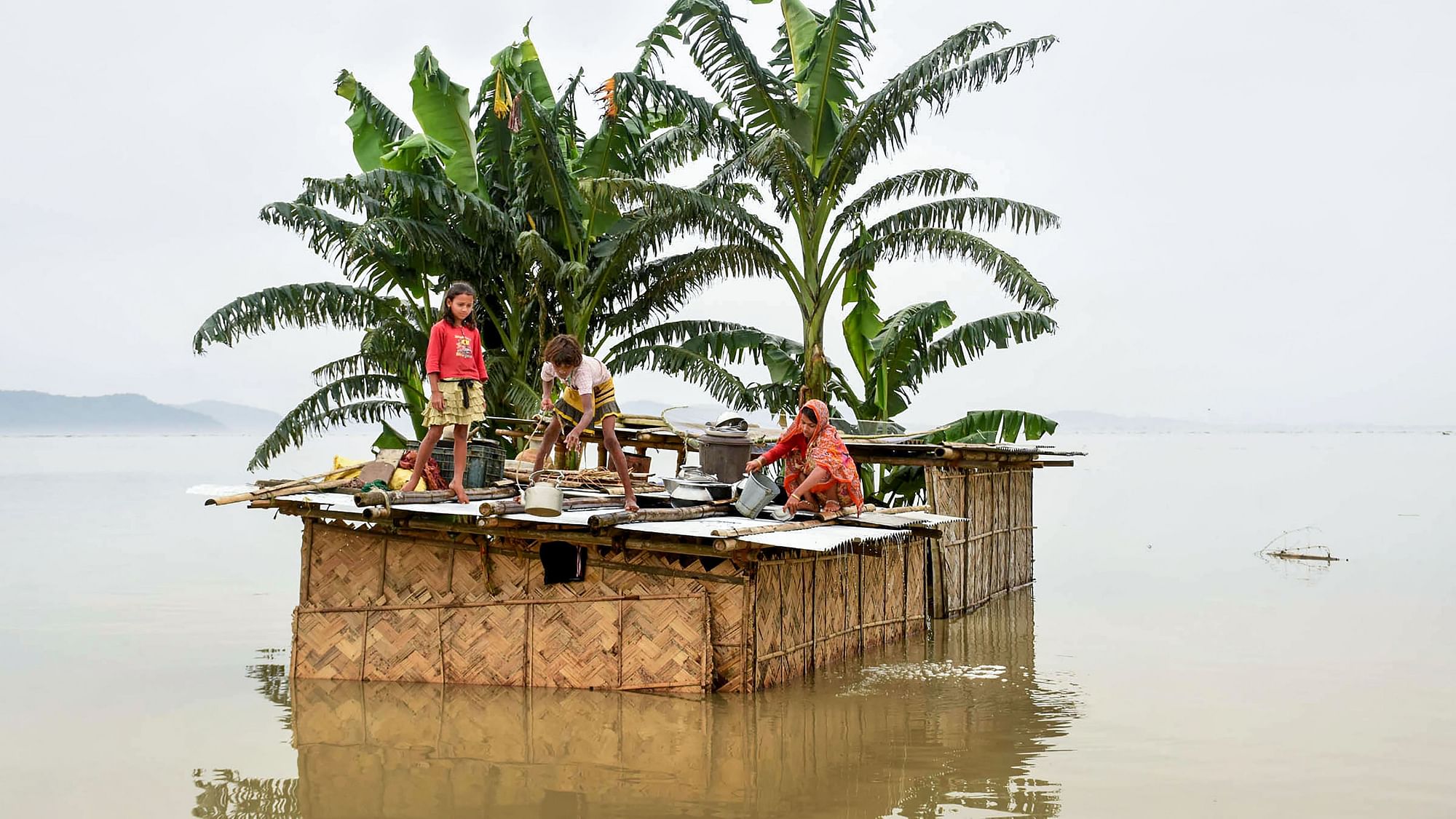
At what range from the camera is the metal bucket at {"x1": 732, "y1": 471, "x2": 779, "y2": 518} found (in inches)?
325

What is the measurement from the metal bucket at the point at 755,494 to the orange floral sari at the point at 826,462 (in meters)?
0.27

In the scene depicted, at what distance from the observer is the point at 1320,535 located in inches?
1006

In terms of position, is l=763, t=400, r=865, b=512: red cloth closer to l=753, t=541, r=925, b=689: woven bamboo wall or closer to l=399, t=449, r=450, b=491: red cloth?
l=753, t=541, r=925, b=689: woven bamboo wall

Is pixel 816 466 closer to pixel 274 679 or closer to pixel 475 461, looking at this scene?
pixel 475 461

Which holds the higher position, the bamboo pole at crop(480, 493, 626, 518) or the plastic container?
the plastic container

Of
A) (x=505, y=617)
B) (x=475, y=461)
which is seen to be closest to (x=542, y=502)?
(x=505, y=617)

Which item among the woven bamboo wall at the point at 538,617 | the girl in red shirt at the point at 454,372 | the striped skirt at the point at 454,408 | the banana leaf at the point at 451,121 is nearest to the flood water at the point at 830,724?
the woven bamboo wall at the point at 538,617

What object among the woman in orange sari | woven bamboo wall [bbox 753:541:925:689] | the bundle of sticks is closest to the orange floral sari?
the woman in orange sari

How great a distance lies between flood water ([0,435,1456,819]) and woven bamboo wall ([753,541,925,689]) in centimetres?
21

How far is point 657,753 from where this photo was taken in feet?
23.3

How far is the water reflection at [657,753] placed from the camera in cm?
647

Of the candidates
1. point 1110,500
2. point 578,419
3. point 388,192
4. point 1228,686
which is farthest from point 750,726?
point 1110,500

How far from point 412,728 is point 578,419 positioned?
238 cm

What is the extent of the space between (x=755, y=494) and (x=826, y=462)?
57 centimetres
